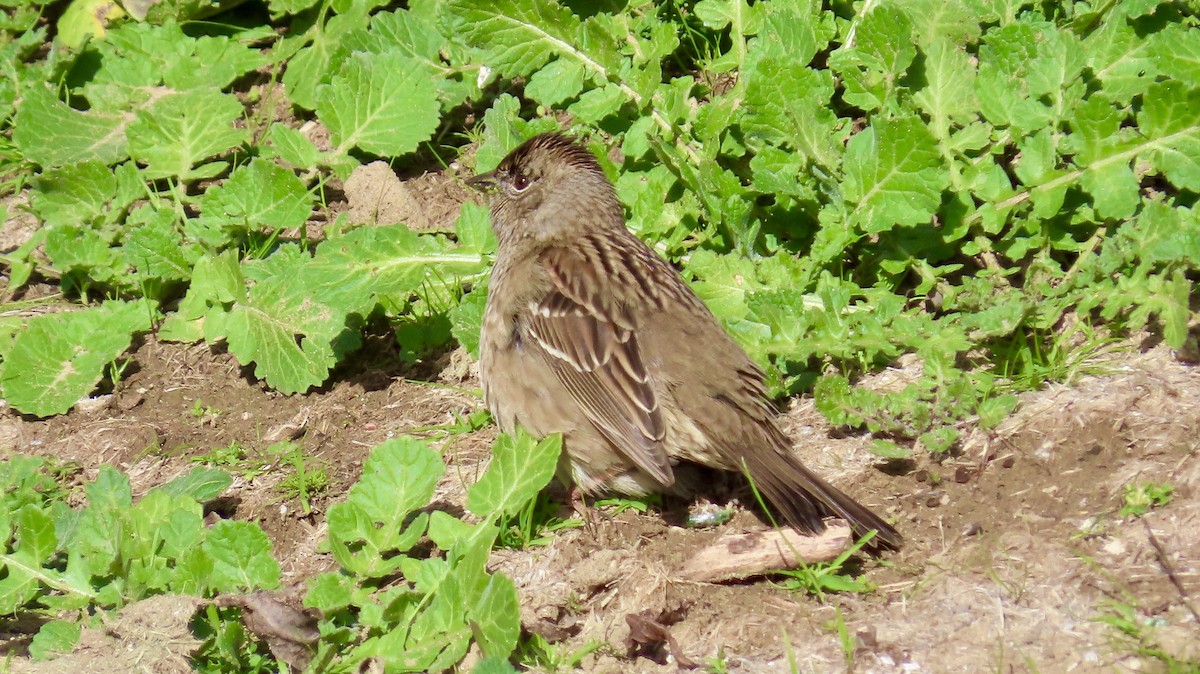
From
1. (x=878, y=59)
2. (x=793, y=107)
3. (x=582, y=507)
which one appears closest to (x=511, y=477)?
(x=582, y=507)

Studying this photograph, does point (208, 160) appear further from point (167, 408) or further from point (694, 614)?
point (694, 614)

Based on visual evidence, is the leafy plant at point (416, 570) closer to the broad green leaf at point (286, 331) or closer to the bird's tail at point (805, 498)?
the bird's tail at point (805, 498)

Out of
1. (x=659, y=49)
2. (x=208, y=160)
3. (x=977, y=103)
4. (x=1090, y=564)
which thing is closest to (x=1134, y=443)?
(x=1090, y=564)

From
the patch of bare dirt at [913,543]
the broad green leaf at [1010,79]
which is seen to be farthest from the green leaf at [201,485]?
the broad green leaf at [1010,79]

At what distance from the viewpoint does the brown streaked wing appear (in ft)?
14.3

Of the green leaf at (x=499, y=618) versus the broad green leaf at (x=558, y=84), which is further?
the broad green leaf at (x=558, y=84)

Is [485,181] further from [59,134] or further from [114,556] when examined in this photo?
[59,134]

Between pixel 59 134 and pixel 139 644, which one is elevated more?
pixel 59 134

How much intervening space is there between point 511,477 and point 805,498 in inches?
37.3

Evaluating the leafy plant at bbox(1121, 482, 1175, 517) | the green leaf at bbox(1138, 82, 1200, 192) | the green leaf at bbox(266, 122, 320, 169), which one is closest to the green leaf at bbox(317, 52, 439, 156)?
the green leaf at bbox(266, 122, 320, 169)

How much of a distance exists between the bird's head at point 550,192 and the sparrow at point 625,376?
0.02 m

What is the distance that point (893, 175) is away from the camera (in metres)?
4.82

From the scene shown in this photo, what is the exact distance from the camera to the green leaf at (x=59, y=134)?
20.7ft

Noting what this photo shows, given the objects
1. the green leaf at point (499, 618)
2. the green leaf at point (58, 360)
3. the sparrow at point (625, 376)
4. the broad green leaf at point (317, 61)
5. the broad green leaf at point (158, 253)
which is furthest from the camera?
the broad green leaf at point (317, 61)
